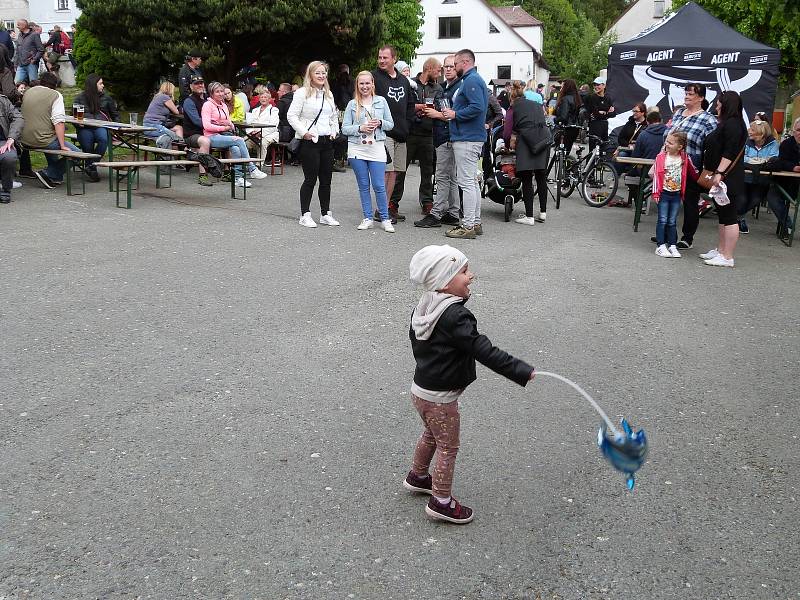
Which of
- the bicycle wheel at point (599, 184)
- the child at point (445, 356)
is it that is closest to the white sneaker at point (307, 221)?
the bicycle wheel at point (599, 184)

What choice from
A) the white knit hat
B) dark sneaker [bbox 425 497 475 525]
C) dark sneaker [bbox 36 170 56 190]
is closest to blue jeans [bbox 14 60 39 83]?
A: dark sneaker [bbox 36 170 56 190]

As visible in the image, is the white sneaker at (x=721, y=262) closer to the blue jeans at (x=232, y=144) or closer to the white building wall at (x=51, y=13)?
the blue jeans at (x=232, y=144)

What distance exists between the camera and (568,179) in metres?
15.5

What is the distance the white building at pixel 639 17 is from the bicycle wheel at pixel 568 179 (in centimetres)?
6903

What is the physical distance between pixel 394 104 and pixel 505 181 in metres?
2.17

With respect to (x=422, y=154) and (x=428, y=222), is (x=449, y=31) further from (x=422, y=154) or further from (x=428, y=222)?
(x=428, y=222)

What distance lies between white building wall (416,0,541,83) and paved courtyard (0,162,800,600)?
64218 mm

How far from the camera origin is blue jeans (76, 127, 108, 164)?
13.8m

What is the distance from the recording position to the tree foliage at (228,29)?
19.1m

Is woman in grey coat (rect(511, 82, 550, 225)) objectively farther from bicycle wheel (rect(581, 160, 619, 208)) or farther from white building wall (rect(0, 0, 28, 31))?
white building wall (rect(0, 0, 28, 31))

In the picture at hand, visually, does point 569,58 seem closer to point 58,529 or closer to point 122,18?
point 122,18

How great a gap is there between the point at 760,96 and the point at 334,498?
15182mm

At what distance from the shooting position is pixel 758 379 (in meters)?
6.12

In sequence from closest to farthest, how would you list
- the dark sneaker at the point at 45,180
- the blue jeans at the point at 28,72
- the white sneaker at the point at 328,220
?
1. the white sneaker at the point at 328,220
2. the dark sneaker at the point at 45,180
3. the blue jeans at the point at 28,72
